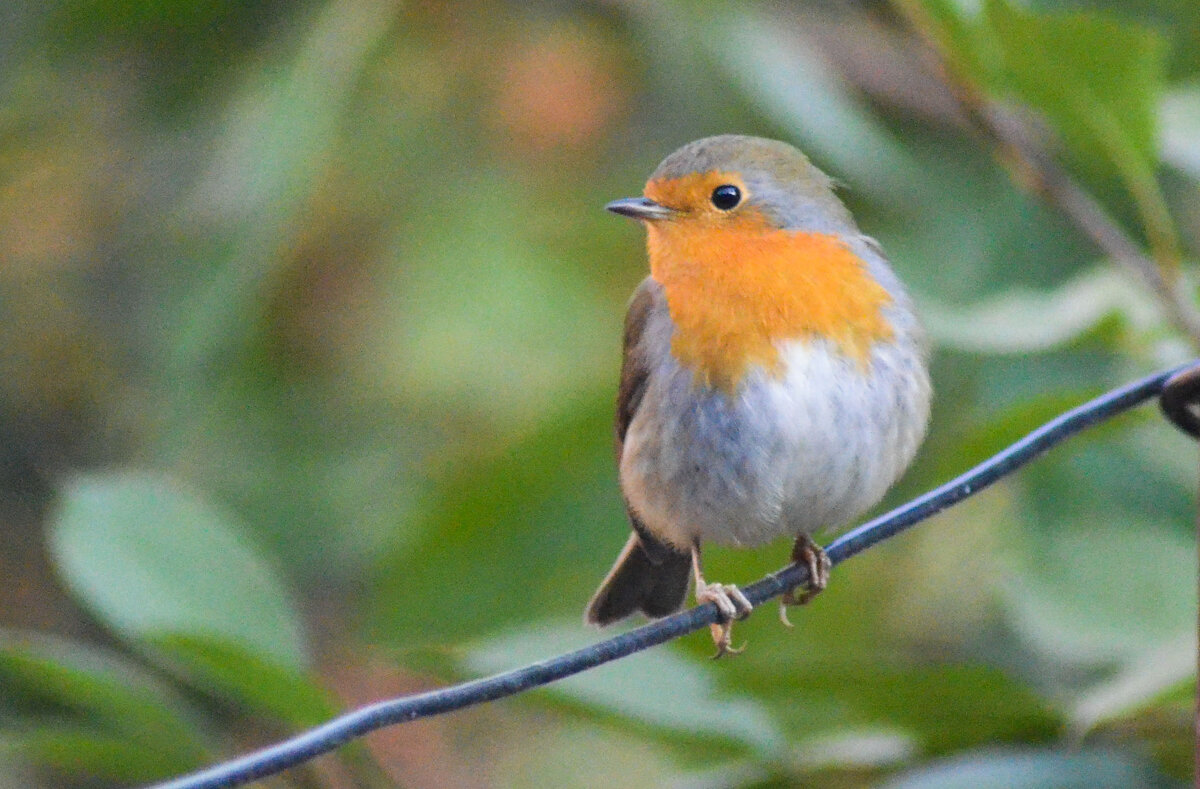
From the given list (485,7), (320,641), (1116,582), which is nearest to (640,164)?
(485,7)

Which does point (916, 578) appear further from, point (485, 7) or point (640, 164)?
point (485, 7)

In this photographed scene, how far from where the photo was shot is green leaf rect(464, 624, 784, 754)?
2.79 m

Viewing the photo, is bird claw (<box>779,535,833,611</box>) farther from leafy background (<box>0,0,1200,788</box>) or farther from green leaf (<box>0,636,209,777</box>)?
green leaf (<box>0,636,209,777</box>)

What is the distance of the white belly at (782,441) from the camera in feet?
8.90

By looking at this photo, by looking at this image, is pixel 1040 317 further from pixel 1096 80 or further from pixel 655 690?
pixel 655 690

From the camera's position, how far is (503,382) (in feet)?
14.7

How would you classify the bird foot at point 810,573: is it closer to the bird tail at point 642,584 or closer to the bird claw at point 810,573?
the bird claw at point 810,573

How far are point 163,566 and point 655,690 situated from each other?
32.0 inches

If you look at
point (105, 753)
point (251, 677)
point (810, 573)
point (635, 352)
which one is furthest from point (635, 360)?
point (105, 753)

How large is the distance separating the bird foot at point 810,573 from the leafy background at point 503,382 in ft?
0.30

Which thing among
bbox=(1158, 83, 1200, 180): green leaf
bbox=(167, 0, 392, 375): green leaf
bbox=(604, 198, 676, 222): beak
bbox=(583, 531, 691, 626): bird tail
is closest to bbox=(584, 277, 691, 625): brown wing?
bbox=(583, 531, 691, 626): bird tail

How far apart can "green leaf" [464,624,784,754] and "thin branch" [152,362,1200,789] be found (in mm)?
338

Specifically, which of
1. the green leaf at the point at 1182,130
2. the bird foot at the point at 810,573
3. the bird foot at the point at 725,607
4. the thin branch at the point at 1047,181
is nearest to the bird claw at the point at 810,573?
the bird foot at the point at 810,573

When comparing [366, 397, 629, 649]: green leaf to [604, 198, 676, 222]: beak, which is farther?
[366, 397, 629, 649]: green leaf
